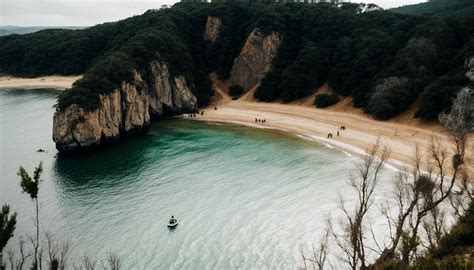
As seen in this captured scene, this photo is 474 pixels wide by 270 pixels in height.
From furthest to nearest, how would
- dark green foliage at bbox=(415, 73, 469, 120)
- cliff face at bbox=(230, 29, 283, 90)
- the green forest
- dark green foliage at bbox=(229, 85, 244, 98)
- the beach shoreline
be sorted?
cliff face at bbox=(230, 29, 283, 90), dark green foliage at bbox=(229, 85, 244, 98), the green forest, dark green foliage at bbox=(415, 73, 469, 120), the beach shoreline

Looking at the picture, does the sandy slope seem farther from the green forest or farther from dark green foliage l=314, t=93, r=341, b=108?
the green forest

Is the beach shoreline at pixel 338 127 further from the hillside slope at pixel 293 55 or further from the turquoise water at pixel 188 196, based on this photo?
the turquoise water at pixel 188 196

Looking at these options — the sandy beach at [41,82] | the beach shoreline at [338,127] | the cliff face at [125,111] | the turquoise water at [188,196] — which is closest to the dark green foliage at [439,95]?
the beach shoreline at [338,127]

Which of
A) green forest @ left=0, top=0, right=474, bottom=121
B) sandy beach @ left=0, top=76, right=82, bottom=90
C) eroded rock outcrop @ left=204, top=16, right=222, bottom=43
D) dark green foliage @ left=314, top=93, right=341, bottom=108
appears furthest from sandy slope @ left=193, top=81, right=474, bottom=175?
sandy beach @ left=0, top=76, right=82, bottom=90

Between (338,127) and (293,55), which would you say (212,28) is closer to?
(293,55)

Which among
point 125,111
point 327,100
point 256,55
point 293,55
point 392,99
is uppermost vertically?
point 293,55

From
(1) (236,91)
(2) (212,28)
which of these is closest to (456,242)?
(1) (236,91)
